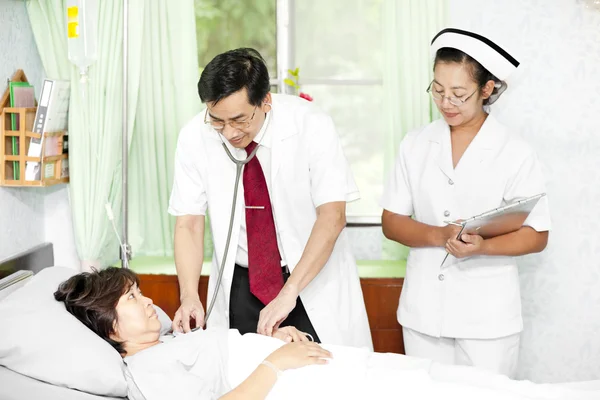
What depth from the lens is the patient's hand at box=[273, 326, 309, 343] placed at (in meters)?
2.11

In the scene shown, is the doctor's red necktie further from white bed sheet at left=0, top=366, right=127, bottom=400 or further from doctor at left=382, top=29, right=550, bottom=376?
white bed sheet at left=0, top=366, right=127, bottom=400

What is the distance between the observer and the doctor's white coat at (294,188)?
226 cm

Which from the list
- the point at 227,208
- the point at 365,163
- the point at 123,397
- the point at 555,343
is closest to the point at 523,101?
the point at 365,163

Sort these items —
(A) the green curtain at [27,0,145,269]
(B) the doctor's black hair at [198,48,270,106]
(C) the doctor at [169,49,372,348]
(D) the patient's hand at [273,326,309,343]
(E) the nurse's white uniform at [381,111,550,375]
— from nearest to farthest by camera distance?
1. (B) the doctor's black hair at [198,48,270,106]
2. (D) the patient's hand at [273,326,309,343]
3. (C) the doctor at [169,49,372,348]
4. (E) the nurse's white uniform at [381,111,550,375]
5. (A) the green curtain at [27,0,145,269]

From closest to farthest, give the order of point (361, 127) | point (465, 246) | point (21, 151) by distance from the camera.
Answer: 1. point (465, 246)
2. point (21, 151)
3. point (361, 127)

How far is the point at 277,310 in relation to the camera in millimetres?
2051

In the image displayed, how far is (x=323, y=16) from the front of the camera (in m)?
3.37

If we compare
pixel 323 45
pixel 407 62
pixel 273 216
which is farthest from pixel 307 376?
pixel 323 45

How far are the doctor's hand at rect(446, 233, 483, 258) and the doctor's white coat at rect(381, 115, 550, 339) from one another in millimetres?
107

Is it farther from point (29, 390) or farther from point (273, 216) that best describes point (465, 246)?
point (29, 390)

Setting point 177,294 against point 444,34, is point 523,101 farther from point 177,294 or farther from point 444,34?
point 177,294

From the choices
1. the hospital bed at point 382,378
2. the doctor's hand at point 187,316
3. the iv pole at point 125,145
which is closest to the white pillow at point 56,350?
the hospital bed at point 382,378

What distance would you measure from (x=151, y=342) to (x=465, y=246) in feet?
3.15

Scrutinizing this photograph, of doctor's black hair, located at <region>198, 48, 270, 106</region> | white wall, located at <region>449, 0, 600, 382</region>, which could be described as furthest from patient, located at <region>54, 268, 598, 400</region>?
white wall, located at <region>449, 0, 600, 382</region>
